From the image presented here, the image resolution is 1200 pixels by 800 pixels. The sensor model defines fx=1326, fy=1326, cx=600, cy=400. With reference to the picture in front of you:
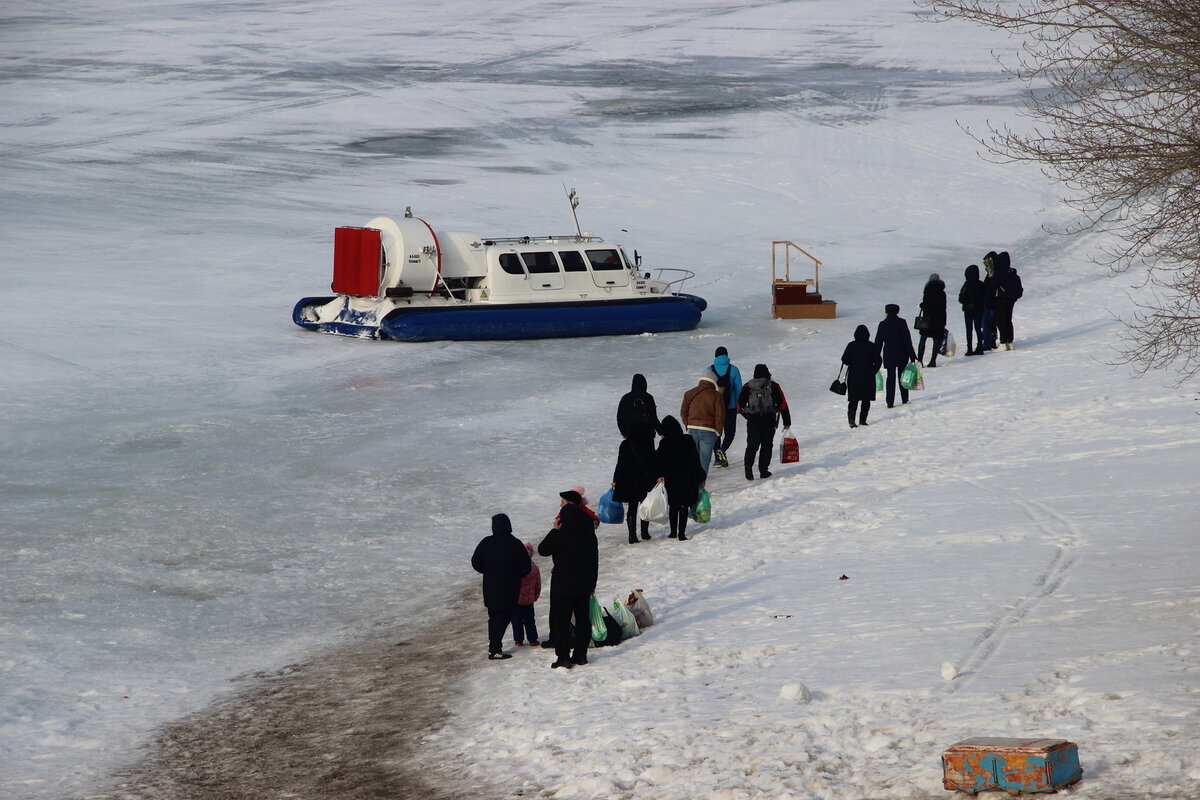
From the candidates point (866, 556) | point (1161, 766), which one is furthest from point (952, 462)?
point (1161, 766)

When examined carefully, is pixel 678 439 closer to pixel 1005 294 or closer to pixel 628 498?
pixel 628 498

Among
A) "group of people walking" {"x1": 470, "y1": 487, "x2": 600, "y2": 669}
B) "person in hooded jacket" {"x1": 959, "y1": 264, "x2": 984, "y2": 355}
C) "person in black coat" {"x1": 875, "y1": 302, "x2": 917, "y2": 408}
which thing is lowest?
"group of people walking" {"x1": 470, "y1": 487, "x2": 600, "y2": 669}

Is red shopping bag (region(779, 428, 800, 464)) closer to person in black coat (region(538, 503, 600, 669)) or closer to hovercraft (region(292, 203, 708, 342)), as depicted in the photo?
person in black coat (region(538, 503, 600, 669))

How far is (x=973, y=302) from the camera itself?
62.7 feet

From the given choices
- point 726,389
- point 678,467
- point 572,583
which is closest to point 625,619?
point 572,583

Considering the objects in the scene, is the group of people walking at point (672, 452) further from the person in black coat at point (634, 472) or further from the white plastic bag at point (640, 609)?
the white plastic bag at point (640, 609)

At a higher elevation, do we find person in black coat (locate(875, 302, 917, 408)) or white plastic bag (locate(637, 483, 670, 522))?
person in black coat (locate(875, 302, 917, 408))

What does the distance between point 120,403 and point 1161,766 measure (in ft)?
45.5

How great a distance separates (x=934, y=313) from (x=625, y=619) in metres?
10.8

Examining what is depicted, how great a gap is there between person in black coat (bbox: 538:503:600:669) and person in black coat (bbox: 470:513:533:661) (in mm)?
293

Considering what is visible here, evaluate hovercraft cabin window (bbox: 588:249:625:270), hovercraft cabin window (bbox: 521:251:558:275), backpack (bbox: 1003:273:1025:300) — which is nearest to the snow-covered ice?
backpack (bbox: 1003:273:1025:300)

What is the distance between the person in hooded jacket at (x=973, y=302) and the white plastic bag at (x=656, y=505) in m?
9.07

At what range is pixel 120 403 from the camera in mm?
16812

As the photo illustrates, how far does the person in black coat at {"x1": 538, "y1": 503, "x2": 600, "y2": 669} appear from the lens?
8.79 meters
